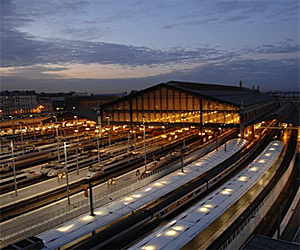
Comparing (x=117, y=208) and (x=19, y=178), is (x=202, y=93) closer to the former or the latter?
(x=19, y=178)

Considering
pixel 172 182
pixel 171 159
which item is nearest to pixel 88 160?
pixel 171 159

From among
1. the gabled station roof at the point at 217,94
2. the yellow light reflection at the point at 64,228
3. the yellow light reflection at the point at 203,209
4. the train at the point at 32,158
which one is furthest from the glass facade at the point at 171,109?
the yellow light reflection at the point at 64,228

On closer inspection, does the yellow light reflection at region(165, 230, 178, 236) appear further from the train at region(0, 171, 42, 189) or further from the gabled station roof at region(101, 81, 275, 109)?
the gabled station roof at region(101, 81, 275, 109)

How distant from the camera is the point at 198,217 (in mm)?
24312

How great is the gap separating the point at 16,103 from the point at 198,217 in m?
174

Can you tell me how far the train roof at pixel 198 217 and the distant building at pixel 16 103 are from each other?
15232 centimetres

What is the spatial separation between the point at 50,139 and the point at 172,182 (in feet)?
166

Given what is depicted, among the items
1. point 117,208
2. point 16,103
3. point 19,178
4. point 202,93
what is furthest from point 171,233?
point 16,103

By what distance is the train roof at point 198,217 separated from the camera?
20.2m

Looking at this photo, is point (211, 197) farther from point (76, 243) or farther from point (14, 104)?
point (14, 104)

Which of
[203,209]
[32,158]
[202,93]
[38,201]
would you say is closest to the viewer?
[203,209]

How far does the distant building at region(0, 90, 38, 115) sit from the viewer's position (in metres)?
164

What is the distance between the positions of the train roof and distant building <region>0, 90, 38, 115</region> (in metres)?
152

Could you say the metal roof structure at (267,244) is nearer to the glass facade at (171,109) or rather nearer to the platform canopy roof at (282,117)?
the glass facade at (171,109)
